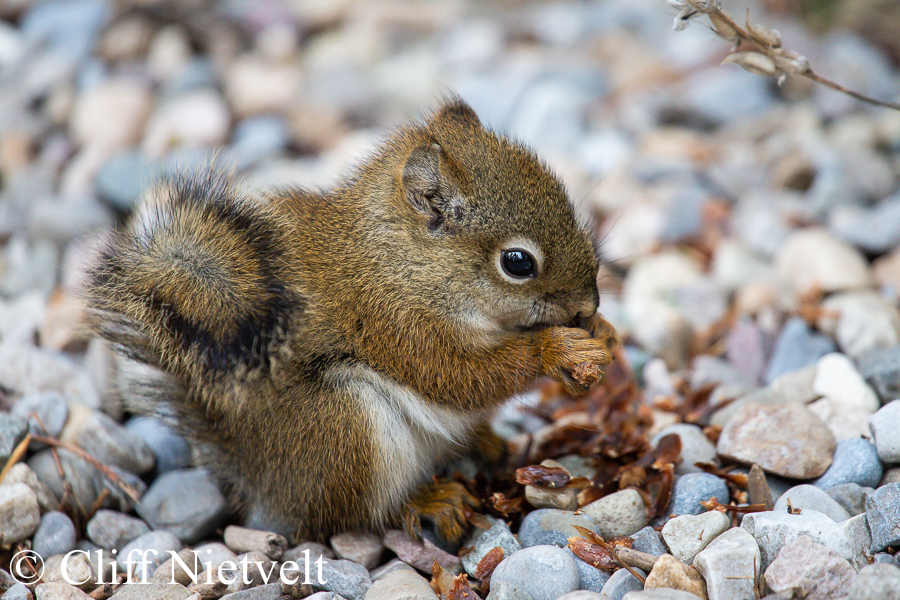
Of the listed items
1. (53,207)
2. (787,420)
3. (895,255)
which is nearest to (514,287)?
(787,420)

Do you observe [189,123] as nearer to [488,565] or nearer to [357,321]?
[357,321]

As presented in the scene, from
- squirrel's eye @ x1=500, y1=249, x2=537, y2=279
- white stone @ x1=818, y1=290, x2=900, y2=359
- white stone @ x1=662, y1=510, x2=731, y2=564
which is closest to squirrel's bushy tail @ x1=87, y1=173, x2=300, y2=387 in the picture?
squirrel's eye @ x1=500, y1=249, x2=537, y2=279

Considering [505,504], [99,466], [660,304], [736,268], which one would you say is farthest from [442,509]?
[736,268]

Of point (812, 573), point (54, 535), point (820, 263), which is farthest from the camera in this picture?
point (820, 263)

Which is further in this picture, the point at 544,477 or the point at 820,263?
the point at 820,263

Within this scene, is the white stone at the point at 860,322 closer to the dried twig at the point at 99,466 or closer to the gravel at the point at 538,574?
the gravel at the point at 538,574

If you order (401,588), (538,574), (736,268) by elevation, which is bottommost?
(401,588)
